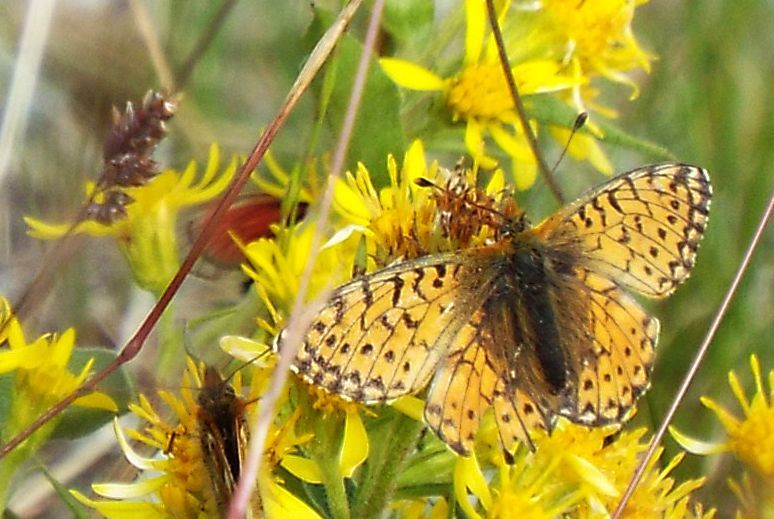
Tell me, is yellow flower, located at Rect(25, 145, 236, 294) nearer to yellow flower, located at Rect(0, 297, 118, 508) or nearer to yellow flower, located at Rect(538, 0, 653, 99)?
yellow flower, located at Rect(0, 297, 118, 508)

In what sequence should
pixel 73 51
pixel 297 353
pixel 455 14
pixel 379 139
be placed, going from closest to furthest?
1. pixel 297 353
2. pixel 379 139
3. pixel 455 14
4. pixel 73 51

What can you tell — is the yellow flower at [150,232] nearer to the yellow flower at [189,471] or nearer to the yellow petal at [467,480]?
the yellow flower at [189,471]

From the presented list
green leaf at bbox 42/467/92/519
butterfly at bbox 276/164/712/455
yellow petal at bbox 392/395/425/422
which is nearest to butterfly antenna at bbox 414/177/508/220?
butterfly at bbox 276/164/712/455

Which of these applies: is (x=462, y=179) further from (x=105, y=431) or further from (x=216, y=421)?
(x=105, y=431)

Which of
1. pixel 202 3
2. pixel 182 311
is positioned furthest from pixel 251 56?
pixel 182 311

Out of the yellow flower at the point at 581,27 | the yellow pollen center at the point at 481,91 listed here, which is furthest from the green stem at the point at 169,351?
the yellow flower at the point at 581,27

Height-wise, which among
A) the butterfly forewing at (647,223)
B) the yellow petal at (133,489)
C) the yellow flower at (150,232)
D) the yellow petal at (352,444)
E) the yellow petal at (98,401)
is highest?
the butterfly forewing at (647,223)
